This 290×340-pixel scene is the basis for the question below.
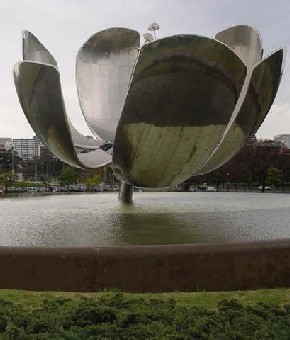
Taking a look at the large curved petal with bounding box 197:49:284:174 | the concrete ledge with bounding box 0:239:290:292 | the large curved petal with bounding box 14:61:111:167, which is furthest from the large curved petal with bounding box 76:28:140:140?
the concrete ledge with bounding box 0:239:290:292

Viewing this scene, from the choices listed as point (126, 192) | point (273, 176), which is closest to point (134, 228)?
point (126, 192)

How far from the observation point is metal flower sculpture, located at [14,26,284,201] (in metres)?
7.36

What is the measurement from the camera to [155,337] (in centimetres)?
352

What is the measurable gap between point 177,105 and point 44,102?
2006 millimetres

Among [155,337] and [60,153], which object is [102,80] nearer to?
[60,153]

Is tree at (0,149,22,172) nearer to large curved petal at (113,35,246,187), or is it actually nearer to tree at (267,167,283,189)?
tree at (267,167,283,189)

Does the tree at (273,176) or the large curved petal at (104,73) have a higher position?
the large curved petal at (104,73)

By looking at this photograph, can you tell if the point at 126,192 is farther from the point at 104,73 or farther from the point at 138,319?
the point at 138,319

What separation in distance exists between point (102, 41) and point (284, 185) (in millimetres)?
32900

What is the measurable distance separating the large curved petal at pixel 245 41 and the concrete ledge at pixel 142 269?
19.2 ft

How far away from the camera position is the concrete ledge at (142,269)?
5.29m

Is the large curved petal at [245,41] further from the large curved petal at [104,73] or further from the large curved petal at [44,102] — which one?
the large curved petal at [44,102]

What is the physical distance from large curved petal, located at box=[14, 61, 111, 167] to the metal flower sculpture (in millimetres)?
14

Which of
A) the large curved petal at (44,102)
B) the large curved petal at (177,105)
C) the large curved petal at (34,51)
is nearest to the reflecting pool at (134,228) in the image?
the large curved petal at (177,105)
